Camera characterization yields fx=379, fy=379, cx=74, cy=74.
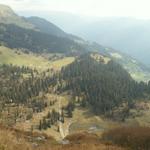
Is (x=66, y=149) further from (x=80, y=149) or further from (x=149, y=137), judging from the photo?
(x=149, y=137)

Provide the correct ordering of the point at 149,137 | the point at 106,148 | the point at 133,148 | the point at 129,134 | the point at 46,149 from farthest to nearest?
the point at 129,134 → the point at 149,137 → the point at 133,148 → the point at 106,148 → the point at 46,149

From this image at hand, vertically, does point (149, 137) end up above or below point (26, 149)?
below

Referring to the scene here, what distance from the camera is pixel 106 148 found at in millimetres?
25938

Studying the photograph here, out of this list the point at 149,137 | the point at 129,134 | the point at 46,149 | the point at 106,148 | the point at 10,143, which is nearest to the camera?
the point at 10,143

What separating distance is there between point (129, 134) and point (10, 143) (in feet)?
59.9

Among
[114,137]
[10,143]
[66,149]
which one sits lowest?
[114,137]

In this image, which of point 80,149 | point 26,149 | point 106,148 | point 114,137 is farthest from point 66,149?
point 114,137

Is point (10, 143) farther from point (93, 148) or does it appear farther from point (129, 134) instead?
point (129, 134)

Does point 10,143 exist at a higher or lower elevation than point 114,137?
higher

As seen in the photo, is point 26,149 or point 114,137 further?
point 114,137

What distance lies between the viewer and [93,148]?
25.3 metres

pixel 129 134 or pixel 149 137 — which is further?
pixel 129 134

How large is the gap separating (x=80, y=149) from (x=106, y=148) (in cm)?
198

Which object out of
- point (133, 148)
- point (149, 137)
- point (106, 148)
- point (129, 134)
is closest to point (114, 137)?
point (129, 134)
